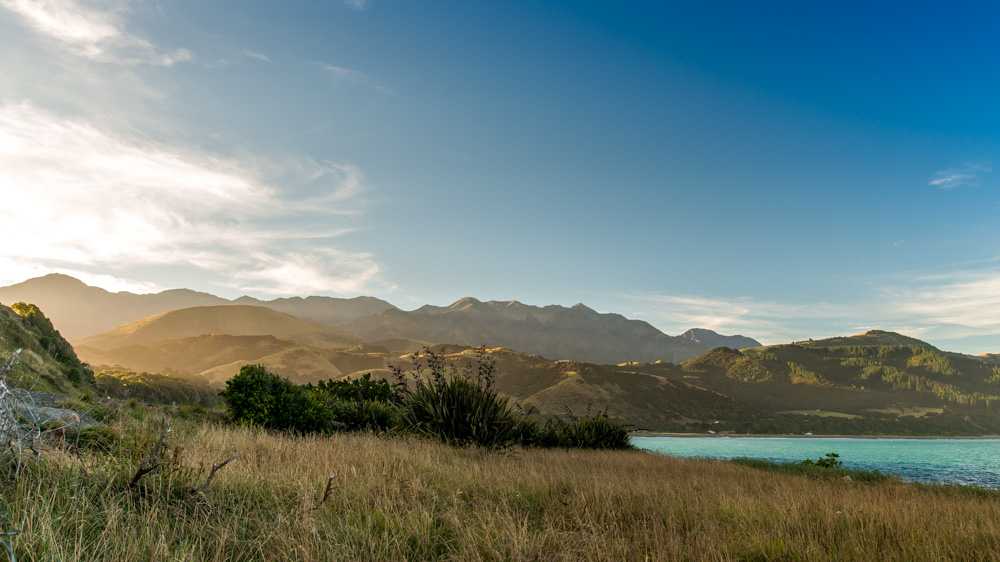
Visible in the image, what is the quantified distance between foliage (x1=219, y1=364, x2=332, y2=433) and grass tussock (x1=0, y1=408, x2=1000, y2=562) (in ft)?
15.1

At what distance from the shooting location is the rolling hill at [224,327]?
159000mm

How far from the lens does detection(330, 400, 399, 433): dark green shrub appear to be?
42.6 feet

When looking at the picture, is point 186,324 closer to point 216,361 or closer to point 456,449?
point 216,361

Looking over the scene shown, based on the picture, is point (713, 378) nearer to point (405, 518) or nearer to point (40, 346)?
point (40, 346)

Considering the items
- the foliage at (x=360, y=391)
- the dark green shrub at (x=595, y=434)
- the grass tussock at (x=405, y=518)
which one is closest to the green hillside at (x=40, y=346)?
the foliage at (x=360, y=391)

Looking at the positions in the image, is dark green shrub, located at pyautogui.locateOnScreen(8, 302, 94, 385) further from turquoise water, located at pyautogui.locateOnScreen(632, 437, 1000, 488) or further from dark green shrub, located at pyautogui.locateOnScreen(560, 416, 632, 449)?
turquoise water, located at pyautogui.locateOnScreen(632, 437, 1000, 488)

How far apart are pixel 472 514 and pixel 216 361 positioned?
442 ft

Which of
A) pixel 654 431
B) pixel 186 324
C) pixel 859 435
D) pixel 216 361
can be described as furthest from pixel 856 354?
pixel 186 324

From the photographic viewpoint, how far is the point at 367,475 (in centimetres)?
556

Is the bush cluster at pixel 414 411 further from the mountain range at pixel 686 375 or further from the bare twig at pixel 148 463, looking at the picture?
the mountain range at pixel 686 375

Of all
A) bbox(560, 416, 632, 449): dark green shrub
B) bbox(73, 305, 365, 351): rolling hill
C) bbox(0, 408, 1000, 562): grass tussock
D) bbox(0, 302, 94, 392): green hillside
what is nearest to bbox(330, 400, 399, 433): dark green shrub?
bbox(560, 416, 632, 449): dark green shrub

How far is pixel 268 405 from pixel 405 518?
7833 mm

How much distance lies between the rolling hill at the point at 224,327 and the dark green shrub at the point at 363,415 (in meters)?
155

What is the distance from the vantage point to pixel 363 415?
44.1 ft
